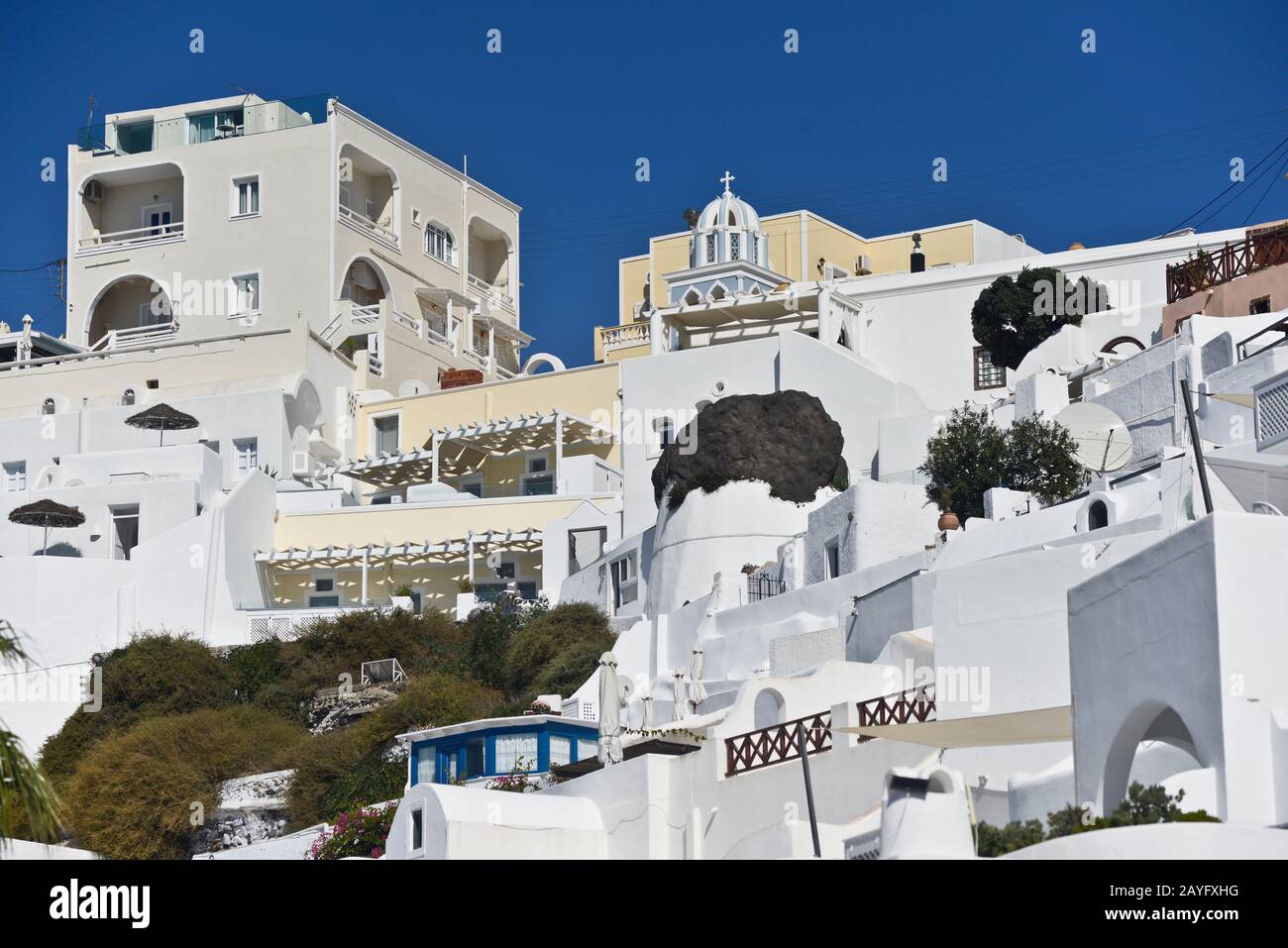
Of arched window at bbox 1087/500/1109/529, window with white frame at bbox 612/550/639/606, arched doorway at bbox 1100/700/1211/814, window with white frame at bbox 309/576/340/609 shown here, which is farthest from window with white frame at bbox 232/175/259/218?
arched doorway at bbox 1100/700/1211/814

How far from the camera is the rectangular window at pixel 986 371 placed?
5283 centimetres

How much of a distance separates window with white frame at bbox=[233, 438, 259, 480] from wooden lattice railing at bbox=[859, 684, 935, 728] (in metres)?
35.7

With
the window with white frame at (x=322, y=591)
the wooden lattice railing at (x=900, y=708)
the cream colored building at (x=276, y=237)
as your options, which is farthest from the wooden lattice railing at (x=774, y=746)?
the cream colored building at (x=276, y=237)

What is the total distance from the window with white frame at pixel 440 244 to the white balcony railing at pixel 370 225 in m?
2.47

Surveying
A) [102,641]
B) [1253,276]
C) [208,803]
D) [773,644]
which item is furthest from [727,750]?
[102,641]

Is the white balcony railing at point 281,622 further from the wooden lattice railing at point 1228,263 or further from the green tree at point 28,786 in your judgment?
the green tree at point 28,786

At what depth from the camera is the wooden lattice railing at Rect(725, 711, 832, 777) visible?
25641mm

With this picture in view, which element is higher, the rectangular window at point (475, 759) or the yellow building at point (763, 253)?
the yellow building at point (763, 253)

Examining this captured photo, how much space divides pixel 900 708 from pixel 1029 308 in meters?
27.0

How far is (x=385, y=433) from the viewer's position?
62.8m

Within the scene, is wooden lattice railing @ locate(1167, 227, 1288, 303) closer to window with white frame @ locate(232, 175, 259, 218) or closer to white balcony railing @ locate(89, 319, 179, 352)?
window with white frame @ locate(232, 175, 259, 218)

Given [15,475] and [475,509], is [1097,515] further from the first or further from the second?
[15,475]

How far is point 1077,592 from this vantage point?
20094mm
